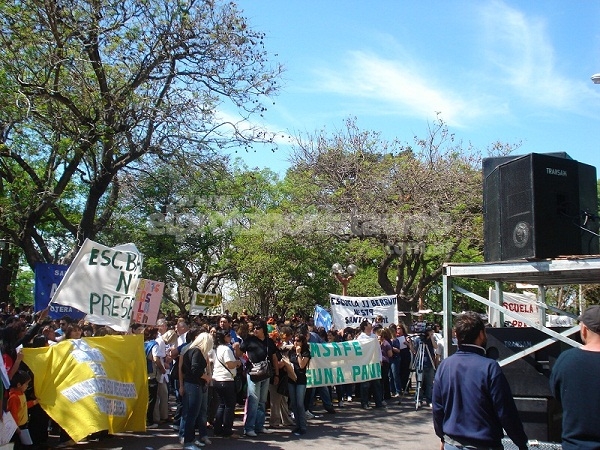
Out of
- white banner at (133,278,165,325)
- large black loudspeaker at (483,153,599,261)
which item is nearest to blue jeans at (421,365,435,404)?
white banner at (133,278,165,325)

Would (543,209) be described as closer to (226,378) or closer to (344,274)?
(226,378)

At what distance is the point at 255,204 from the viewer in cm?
3856

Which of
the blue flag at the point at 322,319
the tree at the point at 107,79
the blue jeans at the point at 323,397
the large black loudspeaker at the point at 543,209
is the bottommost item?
the blue jeans at the point at 323,397

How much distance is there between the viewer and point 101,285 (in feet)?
31.7

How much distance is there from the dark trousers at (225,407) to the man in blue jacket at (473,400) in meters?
5.79

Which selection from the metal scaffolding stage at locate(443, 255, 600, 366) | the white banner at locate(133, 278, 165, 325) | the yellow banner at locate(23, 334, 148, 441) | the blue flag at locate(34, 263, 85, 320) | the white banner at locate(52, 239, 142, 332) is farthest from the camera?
the white banner at locate(133, 278, 165, 325)

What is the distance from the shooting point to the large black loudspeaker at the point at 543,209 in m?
7.06

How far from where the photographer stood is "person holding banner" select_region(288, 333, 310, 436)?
10820 mm

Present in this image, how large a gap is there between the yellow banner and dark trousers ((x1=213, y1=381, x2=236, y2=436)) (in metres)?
1.20

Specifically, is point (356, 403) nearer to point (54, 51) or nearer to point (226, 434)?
point (226, 434)

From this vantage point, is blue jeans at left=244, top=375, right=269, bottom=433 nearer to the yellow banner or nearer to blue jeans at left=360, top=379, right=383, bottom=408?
the yellow banner

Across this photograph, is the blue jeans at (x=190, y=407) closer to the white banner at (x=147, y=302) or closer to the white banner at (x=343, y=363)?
the white banner at (x=343, y=363)

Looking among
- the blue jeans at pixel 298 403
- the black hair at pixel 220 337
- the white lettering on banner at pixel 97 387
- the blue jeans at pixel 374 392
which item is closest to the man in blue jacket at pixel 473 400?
the white lettering on banner at pixel 97 387

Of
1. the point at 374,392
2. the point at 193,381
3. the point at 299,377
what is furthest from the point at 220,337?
the point at 374,392
